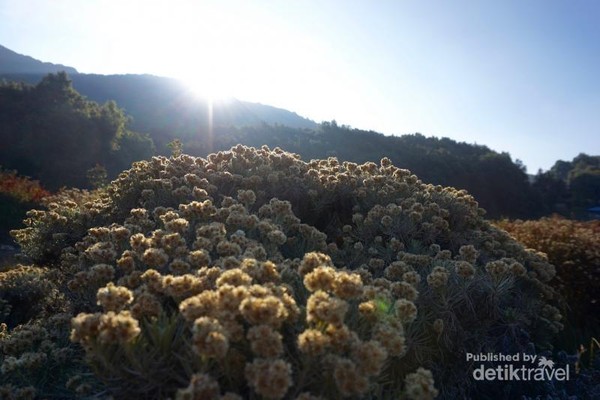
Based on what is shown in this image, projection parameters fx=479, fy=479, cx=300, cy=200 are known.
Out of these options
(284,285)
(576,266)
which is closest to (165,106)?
(576,266)

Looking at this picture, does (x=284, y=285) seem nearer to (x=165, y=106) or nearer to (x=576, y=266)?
(x=576, y=266)

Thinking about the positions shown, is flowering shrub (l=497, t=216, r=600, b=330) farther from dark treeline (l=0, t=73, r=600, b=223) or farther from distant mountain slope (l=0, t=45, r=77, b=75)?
distant mountain slope (l=0, t=45, r=77, b=75)

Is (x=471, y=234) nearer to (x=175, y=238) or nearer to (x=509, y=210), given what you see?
(x=175, y=238)

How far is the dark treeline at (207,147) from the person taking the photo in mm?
30047

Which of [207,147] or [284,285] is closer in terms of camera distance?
[284,285]

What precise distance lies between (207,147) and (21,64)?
127m

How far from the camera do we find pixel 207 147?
34469 mm

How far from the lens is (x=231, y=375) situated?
2047 millimetres

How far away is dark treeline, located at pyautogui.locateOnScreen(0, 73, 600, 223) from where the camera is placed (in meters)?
30.0

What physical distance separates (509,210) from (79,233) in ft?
136

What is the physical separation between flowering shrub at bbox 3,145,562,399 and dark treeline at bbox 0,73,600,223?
1977cm

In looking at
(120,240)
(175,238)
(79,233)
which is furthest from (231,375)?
(79,233)

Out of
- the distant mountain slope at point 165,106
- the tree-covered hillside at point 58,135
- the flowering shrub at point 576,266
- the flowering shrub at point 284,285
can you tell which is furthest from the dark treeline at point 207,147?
the flowering shrub at point 284,285

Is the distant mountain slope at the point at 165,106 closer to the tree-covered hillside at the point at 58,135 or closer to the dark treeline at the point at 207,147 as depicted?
the dark treeline at the point at 207,147
